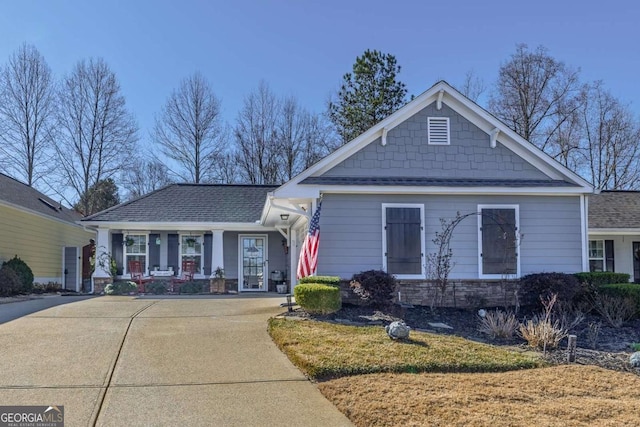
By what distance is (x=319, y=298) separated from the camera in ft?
31.1

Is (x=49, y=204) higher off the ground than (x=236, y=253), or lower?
higher

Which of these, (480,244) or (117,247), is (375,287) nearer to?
(480,244)

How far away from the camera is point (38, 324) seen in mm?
8992

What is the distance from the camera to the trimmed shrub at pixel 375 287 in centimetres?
1066

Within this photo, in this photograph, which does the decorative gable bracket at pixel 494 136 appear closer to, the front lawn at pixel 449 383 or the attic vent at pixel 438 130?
the attic vent at pixel 438 130

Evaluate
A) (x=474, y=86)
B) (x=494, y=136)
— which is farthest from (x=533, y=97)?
(x=494, y=136)

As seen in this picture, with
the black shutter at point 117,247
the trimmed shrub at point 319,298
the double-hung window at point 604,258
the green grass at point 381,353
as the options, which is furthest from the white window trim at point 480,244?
the black shutter at point 117,247

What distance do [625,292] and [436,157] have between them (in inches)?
192

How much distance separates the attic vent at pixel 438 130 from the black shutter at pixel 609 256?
853 centimetres

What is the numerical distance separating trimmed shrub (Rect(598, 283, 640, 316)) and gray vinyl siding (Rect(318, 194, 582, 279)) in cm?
135

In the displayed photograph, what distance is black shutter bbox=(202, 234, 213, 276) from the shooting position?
17.7 metres

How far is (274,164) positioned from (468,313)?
22.5m

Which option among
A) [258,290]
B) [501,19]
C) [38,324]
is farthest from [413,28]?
[38,324]

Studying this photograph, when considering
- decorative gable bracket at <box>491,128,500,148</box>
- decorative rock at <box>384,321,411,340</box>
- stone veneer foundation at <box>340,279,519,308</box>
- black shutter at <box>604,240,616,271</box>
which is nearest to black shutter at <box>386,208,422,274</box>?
stone veneer foundation at <box>340,279,519,308</box>
